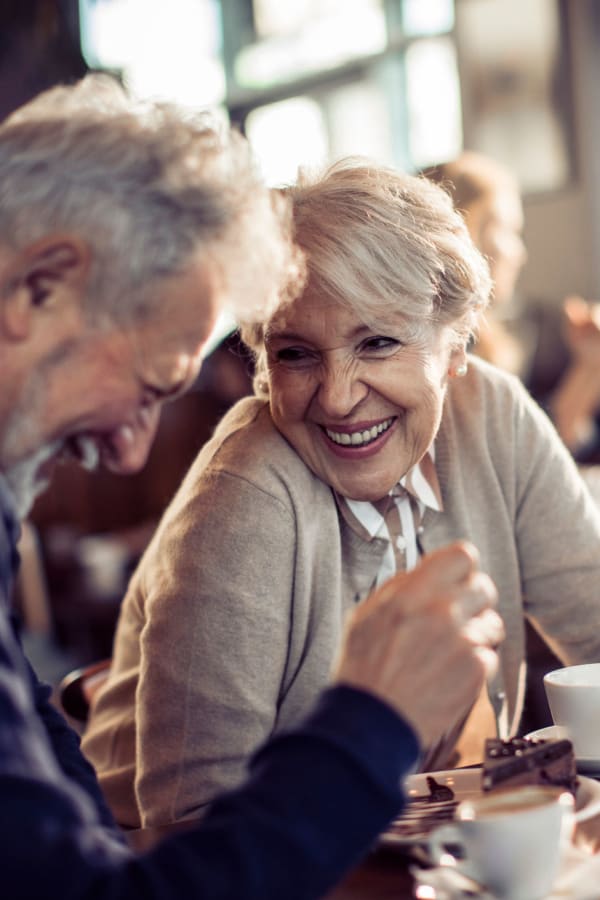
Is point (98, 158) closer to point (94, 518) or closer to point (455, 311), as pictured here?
point (455, 311)

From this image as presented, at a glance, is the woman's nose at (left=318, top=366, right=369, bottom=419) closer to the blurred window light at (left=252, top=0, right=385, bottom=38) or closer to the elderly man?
the elderly man

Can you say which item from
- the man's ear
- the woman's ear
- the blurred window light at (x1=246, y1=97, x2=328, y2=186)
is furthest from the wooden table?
the blurred window light at (x1=246, y1=97, x2=328, y2=186)

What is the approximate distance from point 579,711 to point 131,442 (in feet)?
1.74

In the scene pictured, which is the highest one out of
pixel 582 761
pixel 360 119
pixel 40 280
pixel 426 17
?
pixel 426 17

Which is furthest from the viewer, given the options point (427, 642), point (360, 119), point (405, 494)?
point (360, 119)

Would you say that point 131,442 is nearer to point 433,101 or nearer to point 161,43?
point 433,101

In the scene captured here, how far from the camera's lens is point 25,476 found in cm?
92

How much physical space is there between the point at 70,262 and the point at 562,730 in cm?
68

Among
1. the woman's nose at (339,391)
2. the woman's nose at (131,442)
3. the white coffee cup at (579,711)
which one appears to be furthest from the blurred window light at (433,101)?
the woman's nose at (131,442)

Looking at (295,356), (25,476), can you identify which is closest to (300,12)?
(295,356)

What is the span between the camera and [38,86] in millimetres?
7109

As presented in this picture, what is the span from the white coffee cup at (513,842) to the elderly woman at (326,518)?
0.47 metres

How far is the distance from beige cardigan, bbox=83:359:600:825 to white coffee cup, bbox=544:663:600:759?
1.15ft

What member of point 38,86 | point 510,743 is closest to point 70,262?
point 510,743
